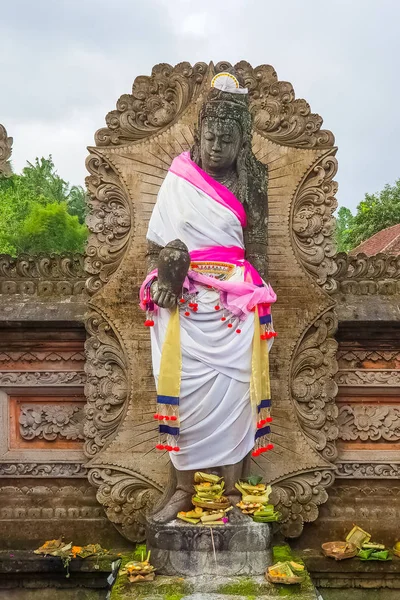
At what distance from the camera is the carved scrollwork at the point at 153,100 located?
5406mm

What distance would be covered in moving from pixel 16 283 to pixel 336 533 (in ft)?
11.0

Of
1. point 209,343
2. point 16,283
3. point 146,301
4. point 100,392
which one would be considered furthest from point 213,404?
point 16,283

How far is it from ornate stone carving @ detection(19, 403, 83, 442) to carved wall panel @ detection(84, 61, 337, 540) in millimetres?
208

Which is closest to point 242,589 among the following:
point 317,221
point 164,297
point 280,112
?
point 164,297

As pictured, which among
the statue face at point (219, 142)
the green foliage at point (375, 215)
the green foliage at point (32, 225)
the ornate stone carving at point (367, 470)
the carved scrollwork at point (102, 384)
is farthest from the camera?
the green foliage at point (32, 225)

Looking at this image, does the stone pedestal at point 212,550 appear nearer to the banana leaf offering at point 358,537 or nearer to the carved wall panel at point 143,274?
the carved wall panel at point 143,274

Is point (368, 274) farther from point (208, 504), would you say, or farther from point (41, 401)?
point (41, 401)

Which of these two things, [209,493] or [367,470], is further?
[367,470]

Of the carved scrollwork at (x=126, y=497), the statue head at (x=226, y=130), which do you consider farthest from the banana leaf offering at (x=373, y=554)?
the statue head at (x=226, y=130)

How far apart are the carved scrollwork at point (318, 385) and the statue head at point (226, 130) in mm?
1499

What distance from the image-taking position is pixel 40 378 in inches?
208

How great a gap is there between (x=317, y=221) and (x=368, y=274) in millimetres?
646

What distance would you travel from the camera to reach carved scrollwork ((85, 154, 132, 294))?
5.32 meters

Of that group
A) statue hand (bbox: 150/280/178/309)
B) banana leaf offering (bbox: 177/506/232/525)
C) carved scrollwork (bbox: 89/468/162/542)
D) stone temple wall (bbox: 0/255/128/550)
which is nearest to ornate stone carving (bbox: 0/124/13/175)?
stone temple wall (bbox: 0/255/128/550)
